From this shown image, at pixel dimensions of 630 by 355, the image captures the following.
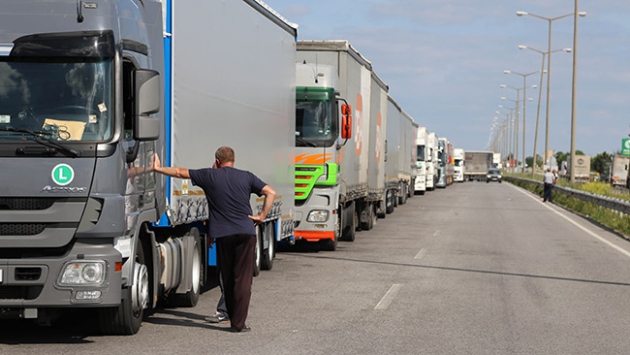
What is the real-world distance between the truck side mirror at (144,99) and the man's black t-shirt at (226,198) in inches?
46.7

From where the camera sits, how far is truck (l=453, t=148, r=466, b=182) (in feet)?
320

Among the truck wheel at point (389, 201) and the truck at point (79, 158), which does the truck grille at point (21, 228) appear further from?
the truck wheel at point (389, 201)

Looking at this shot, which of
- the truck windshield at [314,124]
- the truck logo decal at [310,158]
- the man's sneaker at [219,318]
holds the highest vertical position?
the truck windshield at [314,124]

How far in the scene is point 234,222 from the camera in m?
10.2

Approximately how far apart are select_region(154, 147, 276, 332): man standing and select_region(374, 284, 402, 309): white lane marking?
8.11ft

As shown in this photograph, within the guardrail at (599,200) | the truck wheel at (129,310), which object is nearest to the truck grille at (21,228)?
the truck wheel at (129,310)

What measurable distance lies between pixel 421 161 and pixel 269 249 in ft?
141

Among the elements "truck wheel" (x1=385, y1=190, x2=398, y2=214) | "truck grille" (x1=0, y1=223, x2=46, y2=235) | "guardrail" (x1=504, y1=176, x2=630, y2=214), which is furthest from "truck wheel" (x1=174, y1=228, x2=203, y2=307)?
"truck wheel" (x1=385, y1=190, x2=398, y2=214)

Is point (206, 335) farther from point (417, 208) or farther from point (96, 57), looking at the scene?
point (417, 208)

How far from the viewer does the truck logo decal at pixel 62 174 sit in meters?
8.70

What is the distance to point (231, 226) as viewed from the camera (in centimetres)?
1021

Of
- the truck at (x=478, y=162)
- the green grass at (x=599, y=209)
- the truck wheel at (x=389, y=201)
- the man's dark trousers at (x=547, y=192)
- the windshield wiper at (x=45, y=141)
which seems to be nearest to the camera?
the windshield wiper at (x=45, y=141)

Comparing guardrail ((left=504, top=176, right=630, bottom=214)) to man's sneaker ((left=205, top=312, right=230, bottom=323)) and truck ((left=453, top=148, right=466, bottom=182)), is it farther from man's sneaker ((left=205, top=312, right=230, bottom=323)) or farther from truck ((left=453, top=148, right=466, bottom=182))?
truck ((left=453, top=148, right=466, bottom=182))

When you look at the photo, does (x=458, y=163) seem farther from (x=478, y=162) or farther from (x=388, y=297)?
(x=388, y=297)
